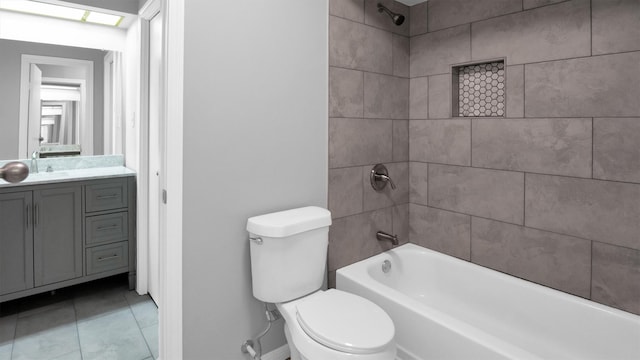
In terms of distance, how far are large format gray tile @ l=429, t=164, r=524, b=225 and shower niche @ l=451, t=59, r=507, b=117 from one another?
374mm

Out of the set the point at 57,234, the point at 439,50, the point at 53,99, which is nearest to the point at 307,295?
the point at 439,50

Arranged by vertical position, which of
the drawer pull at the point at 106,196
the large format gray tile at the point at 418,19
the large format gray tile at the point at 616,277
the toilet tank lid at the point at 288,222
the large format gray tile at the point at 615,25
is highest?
the large format gray tile at the point at 418,19

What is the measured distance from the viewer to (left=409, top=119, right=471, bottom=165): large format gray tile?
7.33ft

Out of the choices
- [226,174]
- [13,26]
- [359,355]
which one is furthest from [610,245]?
[13,26]

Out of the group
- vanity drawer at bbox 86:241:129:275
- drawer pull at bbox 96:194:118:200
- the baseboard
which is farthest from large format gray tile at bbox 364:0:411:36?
vanity drawer at bbox 86:241:129:275

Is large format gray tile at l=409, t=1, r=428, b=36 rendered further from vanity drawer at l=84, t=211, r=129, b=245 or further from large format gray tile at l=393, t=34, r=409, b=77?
vanity drawer at l=84, t=211, r=129, b=245

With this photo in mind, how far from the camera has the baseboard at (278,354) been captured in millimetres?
1931

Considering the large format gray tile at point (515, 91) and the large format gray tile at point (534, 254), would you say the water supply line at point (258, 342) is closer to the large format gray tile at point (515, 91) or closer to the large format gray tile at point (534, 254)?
the large format gray tile at point (534, 254)

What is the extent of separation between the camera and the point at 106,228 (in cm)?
277

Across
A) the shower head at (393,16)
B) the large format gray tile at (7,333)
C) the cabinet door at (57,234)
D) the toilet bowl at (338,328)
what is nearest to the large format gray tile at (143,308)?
the cabinet door at (57,234)

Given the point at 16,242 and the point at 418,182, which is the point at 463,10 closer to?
the point at 418,182

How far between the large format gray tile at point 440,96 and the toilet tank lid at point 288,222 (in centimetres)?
112

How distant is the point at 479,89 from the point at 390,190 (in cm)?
86

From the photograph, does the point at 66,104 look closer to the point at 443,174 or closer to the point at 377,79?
the point at 377,79
